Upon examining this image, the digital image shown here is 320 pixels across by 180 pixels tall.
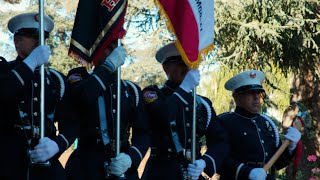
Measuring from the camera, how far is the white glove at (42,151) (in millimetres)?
4816

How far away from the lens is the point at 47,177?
502cm

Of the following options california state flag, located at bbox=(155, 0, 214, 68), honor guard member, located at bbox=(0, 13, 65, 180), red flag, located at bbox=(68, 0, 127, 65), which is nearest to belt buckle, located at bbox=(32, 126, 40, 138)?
honor guard member, located at bbox=(0, 13, 65, 180)

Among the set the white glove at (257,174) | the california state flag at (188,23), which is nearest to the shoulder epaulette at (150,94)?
the california state flag at (188,23)

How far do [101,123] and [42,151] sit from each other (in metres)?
0.54

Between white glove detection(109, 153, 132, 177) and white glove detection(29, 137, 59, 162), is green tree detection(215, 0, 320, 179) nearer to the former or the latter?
white glove detection(109, 153, 132, 177)

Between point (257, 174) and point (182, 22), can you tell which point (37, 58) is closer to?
point (182, 22)

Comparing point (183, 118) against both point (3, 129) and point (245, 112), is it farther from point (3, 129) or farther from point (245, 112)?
point (3, 129)

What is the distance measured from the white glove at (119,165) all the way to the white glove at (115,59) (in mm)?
637

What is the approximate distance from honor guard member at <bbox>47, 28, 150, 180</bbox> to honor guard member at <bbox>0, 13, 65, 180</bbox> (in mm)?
159

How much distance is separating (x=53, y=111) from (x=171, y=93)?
1088mm

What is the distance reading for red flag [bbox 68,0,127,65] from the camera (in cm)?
534

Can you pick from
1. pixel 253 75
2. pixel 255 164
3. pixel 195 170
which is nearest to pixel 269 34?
pixel 253 75

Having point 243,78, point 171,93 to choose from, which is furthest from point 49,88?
point 243,78

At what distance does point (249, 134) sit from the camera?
6.40 m
